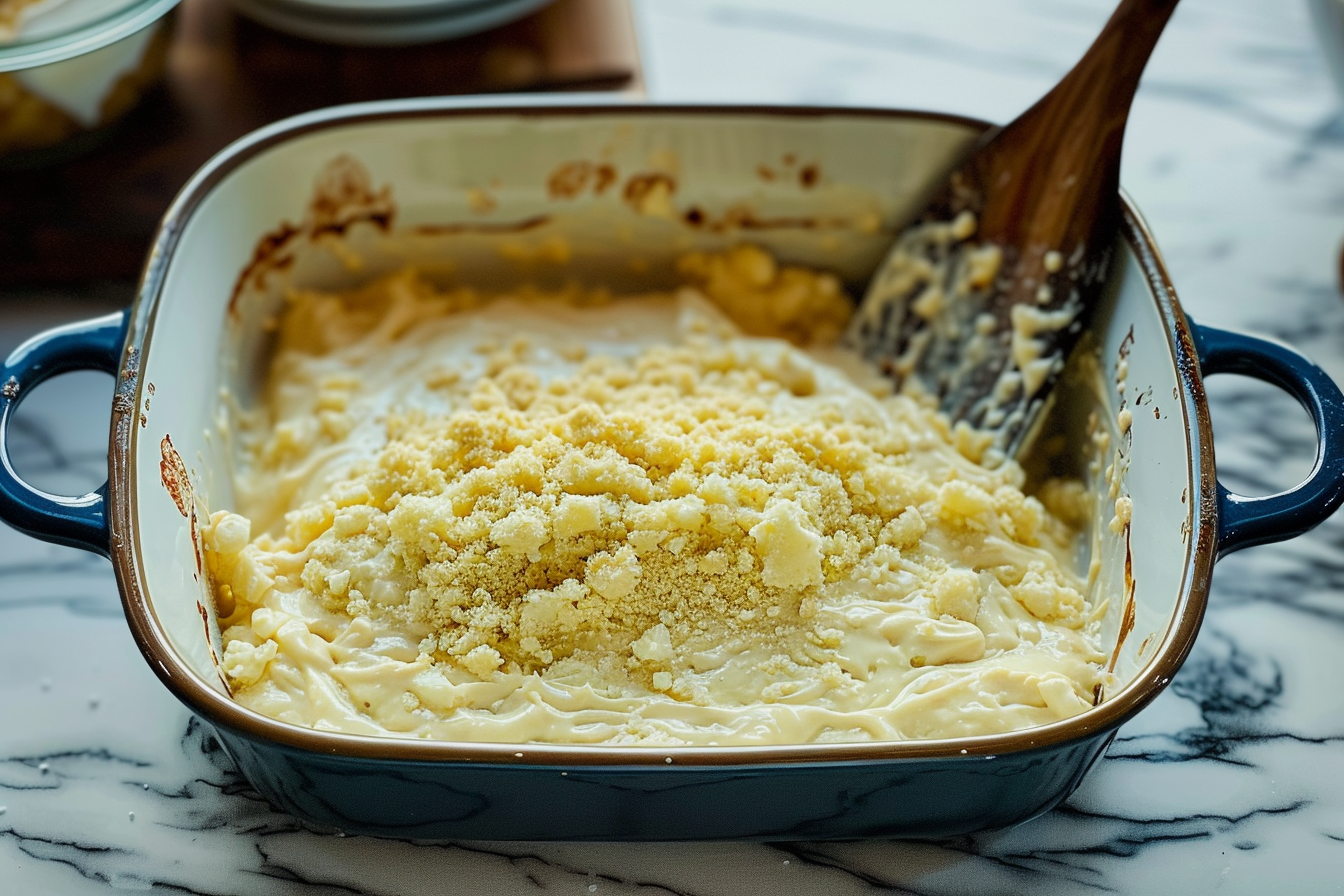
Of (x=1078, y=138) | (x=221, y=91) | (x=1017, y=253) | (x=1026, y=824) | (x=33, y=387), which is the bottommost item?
(x=1026, y=824)

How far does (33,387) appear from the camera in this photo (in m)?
0.83

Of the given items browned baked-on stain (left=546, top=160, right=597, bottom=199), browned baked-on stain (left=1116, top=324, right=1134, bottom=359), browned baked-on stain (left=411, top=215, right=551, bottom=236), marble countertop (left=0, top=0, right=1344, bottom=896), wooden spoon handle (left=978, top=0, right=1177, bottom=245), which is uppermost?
wooden spoon handle (left=978, top=0, right=1177, bottom=245)

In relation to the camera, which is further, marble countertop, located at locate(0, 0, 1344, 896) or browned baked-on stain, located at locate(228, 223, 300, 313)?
browned baked-on stain, located at locate(228, 223, 300, 313)

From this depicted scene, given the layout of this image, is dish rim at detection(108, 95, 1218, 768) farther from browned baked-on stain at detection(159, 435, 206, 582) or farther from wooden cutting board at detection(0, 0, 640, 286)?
wooden cutting board at detection(0, 0, 640, 286)

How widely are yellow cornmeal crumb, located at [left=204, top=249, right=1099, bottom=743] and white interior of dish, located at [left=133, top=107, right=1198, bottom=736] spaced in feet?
0.25

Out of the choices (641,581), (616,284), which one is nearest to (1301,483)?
(641,581)

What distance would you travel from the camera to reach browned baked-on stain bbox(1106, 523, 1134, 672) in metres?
0.84

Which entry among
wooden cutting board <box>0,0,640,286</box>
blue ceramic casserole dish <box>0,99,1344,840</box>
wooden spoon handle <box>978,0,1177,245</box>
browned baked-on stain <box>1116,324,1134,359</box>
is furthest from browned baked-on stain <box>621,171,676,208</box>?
browned baked-on stain <box>1116,324,1134,359</box>

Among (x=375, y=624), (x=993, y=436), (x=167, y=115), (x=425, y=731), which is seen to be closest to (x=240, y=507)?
(x=375, y=624)

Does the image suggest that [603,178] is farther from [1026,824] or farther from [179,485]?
[1026,824]

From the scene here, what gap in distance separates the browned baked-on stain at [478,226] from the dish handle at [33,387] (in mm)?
344

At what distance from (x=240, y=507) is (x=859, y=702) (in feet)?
1.77

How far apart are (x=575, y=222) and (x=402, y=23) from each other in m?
0.31

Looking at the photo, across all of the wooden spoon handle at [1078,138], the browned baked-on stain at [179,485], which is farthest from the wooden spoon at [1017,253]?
the browned baked-on stain at [179,485]
